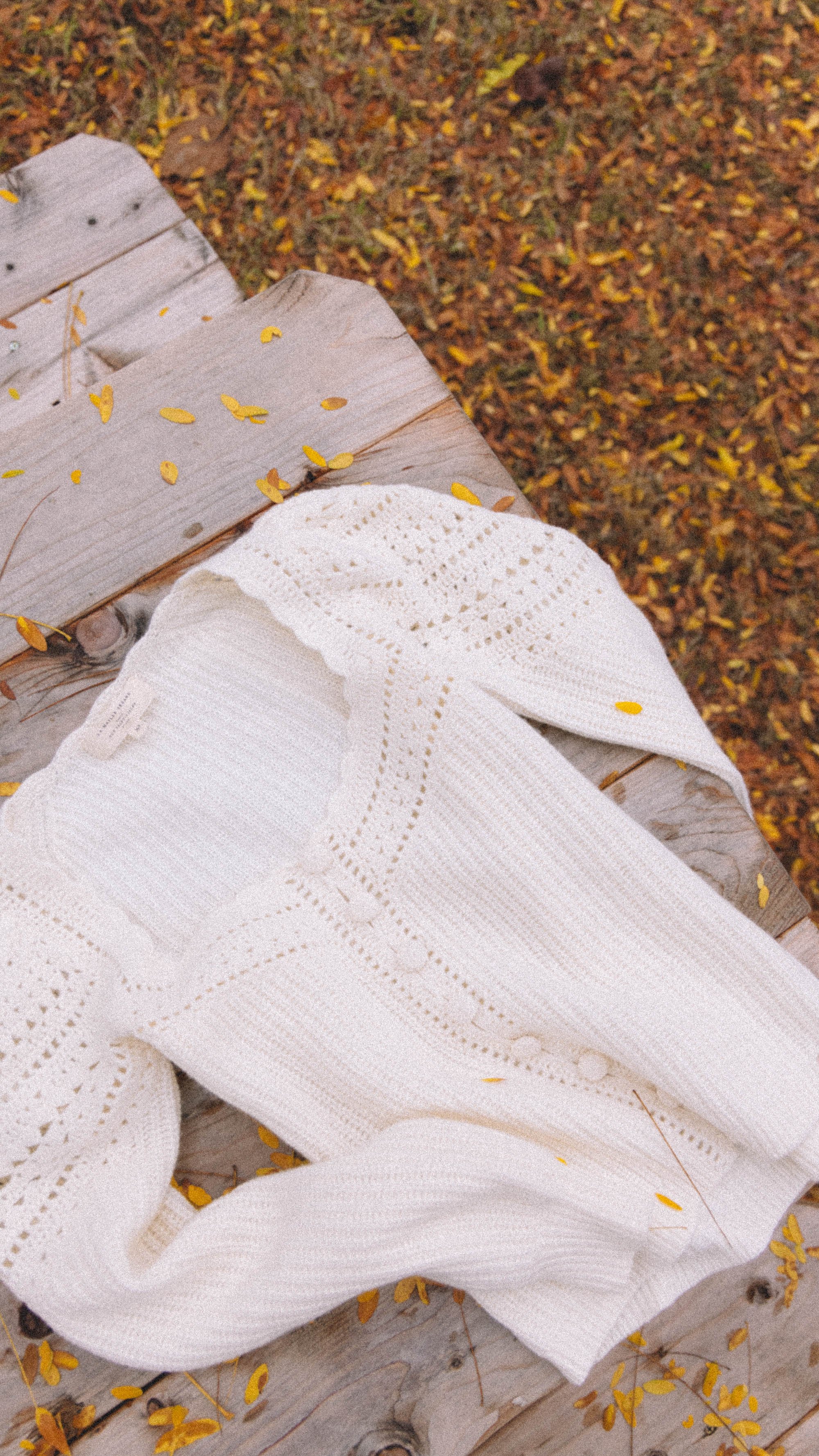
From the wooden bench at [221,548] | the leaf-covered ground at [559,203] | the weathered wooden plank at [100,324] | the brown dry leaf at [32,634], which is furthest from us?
the leaf-covered ground at [559,203]

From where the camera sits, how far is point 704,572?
1.97 meters

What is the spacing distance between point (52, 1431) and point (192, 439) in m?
1.39

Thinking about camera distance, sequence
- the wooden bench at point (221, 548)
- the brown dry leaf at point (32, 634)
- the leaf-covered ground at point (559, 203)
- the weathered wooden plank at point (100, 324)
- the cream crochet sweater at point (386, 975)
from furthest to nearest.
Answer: the leaf-covered ground at point (559, 203) → the weathered wooden plank at point (100, 324) → the brown dry leaf at point (32, 634) → the wooden bench at point (221, 548) → the cream crochet sweater at point (386, 975)

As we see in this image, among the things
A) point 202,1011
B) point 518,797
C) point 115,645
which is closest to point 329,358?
point 115,645

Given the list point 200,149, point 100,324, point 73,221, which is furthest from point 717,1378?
point 200,149

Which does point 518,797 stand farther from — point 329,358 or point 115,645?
point 329,358

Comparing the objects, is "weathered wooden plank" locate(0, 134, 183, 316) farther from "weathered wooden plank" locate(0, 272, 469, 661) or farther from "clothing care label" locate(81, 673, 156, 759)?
"clothing care label" locate(81, 673, 156, 759)

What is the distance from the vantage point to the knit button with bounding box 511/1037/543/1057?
1.19 m

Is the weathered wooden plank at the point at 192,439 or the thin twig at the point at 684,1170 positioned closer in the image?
the thin twig at the point at 684,1170

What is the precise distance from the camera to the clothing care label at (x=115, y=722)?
1.24 m

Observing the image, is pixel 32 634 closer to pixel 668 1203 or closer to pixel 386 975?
pixel 386 975

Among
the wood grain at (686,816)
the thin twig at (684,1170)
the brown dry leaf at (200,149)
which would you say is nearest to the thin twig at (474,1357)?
the thin twig at (684,1170)

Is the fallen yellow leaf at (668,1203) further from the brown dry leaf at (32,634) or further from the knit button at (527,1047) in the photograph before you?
the brown dry leaf at (32,634)

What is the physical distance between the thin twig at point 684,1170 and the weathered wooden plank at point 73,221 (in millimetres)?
1557
